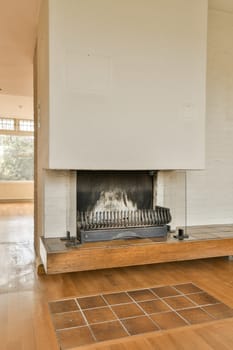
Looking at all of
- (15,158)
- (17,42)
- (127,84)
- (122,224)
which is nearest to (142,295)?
(122,224)

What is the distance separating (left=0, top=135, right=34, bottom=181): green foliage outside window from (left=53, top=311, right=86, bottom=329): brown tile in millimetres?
7792

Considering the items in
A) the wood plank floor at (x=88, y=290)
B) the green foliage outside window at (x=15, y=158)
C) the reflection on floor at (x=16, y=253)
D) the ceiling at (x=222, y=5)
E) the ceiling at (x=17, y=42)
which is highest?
the ceiling at (x=222, y=5)

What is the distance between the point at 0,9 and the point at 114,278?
2993mm

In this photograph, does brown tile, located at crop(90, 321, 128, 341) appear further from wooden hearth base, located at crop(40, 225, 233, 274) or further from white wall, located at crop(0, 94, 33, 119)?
white wall, located at crop(0, 94, 33, 119)

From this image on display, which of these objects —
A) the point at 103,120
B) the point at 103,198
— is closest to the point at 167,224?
the point at 103,198

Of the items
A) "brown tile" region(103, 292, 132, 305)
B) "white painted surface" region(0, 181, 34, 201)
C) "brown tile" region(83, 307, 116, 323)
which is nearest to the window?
"white painted surface" region(0, 181, 34, 201)

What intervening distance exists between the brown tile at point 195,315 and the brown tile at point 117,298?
1.32 ft

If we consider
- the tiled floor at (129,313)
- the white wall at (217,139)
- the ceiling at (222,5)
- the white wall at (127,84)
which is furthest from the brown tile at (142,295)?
the ceiling at (222,5)

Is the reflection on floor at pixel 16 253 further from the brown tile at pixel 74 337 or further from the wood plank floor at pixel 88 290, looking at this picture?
the brown tile at pixel 74 337

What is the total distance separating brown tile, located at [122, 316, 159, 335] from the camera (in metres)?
1.80

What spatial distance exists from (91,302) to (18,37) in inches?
134

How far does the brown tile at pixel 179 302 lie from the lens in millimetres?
2133

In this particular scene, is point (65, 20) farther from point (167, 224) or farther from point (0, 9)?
point (167, 224)

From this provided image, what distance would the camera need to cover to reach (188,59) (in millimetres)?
3107
